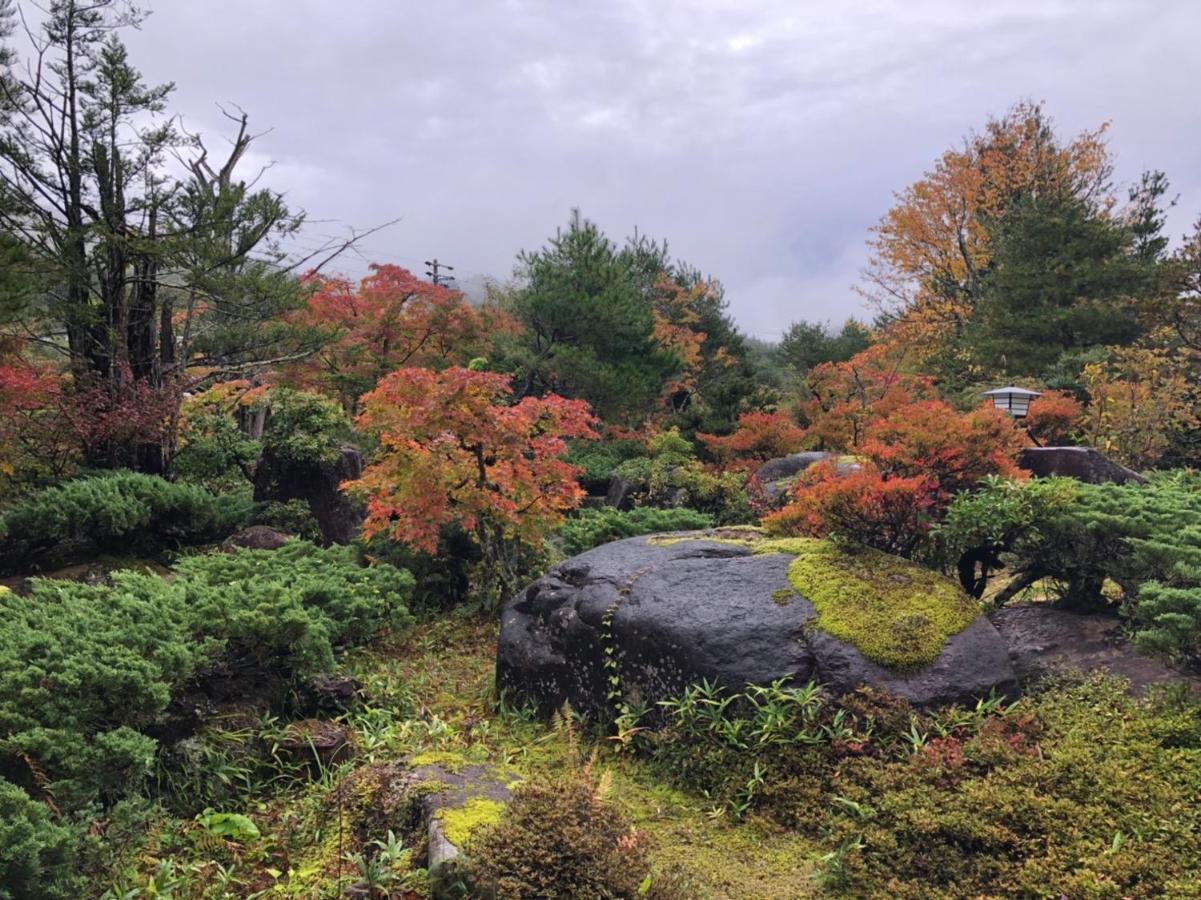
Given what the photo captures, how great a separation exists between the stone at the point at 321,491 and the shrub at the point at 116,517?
920 mm

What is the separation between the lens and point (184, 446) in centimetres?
1054

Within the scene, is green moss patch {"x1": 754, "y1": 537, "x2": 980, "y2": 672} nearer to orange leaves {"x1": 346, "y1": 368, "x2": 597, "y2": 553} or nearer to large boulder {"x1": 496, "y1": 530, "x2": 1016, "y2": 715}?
large boulder {"x1": 496, "y1": 530, "x2": 1016, "y2": 715}

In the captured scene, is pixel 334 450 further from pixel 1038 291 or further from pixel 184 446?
pixel 1038 291

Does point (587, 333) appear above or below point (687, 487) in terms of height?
above

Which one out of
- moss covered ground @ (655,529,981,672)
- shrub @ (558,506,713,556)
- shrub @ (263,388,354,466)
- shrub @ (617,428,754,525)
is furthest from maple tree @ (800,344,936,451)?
shrub @ (263,388,354,466)

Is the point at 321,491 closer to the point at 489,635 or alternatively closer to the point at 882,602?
the point at 489,635

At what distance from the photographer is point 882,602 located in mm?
4281

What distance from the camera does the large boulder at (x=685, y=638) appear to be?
3.95 meters

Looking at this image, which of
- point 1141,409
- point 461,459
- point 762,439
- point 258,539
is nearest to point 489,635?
point 461,459

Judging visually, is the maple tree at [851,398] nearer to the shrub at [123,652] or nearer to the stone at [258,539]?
the stone at [258,539]

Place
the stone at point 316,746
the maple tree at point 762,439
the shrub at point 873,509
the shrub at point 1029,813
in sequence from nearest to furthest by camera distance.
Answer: the shrub at point 1029,813 → the stone at point 316,746 → the shrub at point 873,509 → the maple tree at point 762,439

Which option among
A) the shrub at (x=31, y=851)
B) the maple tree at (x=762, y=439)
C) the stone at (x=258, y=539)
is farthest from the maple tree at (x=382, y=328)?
the shrub at (x=31, y=851)

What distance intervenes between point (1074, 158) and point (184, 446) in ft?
75.7

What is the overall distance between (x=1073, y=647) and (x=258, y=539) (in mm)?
6906
